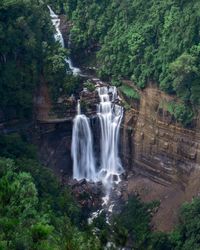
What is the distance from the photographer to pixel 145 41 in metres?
33.9

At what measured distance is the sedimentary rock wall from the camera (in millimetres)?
31438

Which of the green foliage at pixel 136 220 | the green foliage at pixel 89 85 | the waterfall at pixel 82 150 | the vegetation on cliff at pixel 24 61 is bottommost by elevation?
the green foliage at pixel 136 220

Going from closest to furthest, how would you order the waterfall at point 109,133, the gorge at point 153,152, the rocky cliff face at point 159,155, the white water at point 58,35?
the rocky cliff face at point 159,155
the gorge at point 153,152
the waterfall at point 109,133
the white water at point 58,35

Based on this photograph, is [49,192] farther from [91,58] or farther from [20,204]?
[91,58]

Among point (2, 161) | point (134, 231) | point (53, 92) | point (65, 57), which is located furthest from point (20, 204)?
point (65, 57)

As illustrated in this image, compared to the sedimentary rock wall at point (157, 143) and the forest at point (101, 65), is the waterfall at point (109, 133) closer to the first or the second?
the sedimentary rock wall at point (157, 143)

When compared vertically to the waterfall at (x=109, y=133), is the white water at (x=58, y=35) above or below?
above

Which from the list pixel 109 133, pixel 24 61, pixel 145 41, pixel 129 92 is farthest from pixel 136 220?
pixel 24 61

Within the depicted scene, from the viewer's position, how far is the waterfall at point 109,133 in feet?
111

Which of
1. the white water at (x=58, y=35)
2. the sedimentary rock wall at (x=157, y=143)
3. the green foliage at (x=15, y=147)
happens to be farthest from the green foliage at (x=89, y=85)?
the green foliage at (x=15, y=147)

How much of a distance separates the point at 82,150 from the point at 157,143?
4847 mm

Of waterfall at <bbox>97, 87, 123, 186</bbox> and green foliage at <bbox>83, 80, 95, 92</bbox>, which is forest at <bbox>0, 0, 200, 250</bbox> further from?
waterfall at <bbox>97, 87, 123, 186</bbox>

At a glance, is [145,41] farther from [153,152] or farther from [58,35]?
[153,152]

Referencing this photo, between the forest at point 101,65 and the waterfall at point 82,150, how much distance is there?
7.00 ft
